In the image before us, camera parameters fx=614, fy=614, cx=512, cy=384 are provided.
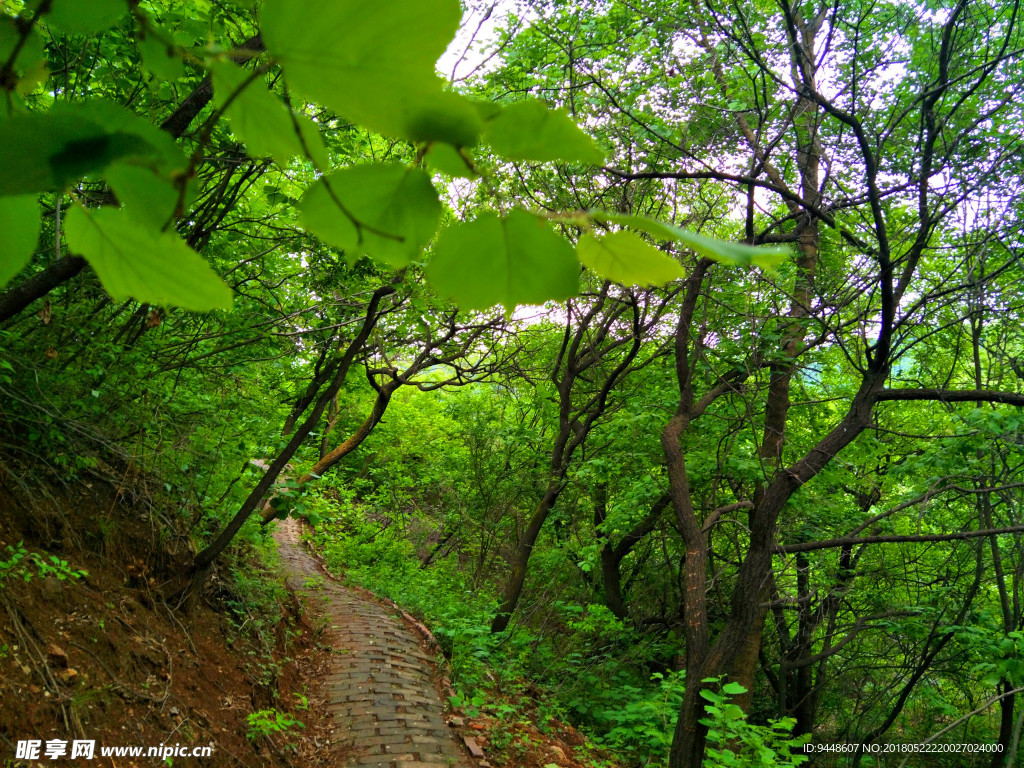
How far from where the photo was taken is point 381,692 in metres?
4.45

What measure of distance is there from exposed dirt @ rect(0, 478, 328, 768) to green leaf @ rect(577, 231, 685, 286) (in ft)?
7.76

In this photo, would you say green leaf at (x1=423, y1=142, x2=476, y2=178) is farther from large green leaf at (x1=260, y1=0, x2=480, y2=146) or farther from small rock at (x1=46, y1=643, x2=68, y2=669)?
small rock at (x1=46, y1=643, x2=68, y2=669)

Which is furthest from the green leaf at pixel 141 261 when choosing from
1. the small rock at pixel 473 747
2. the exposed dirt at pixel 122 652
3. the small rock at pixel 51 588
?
the small rock at pixel 473 747

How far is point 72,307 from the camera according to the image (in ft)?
9.95

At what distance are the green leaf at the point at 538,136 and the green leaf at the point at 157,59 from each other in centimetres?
17

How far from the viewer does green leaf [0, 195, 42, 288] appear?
25 centimetres

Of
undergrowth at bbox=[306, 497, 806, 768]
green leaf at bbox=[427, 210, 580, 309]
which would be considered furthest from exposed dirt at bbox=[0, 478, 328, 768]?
green leaf at bbox=[427, 210, 580, 309]

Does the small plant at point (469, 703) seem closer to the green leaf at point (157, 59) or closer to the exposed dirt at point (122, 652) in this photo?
the exposed dirt at point (122, 652)

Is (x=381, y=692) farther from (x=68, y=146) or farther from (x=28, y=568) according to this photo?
(x=68, y=146)

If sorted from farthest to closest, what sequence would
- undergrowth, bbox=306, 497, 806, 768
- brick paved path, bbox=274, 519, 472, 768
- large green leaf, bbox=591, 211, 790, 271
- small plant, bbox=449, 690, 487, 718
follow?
small plant, bbox=449, 690, 487, 718, undergrowth, bbox=306, 497, 806, 768, brick paved path, bbox=274, 519, 472, 768, large green leaf, bbox=591, 211, 790, 271

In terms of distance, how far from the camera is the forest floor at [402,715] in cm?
363

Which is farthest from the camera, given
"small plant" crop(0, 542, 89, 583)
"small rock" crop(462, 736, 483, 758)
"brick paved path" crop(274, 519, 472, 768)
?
"small rock" crop(462, 736, 483, 758)

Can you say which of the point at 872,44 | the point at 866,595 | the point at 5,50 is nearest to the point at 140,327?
the point at 5,50

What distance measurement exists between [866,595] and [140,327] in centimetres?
734
